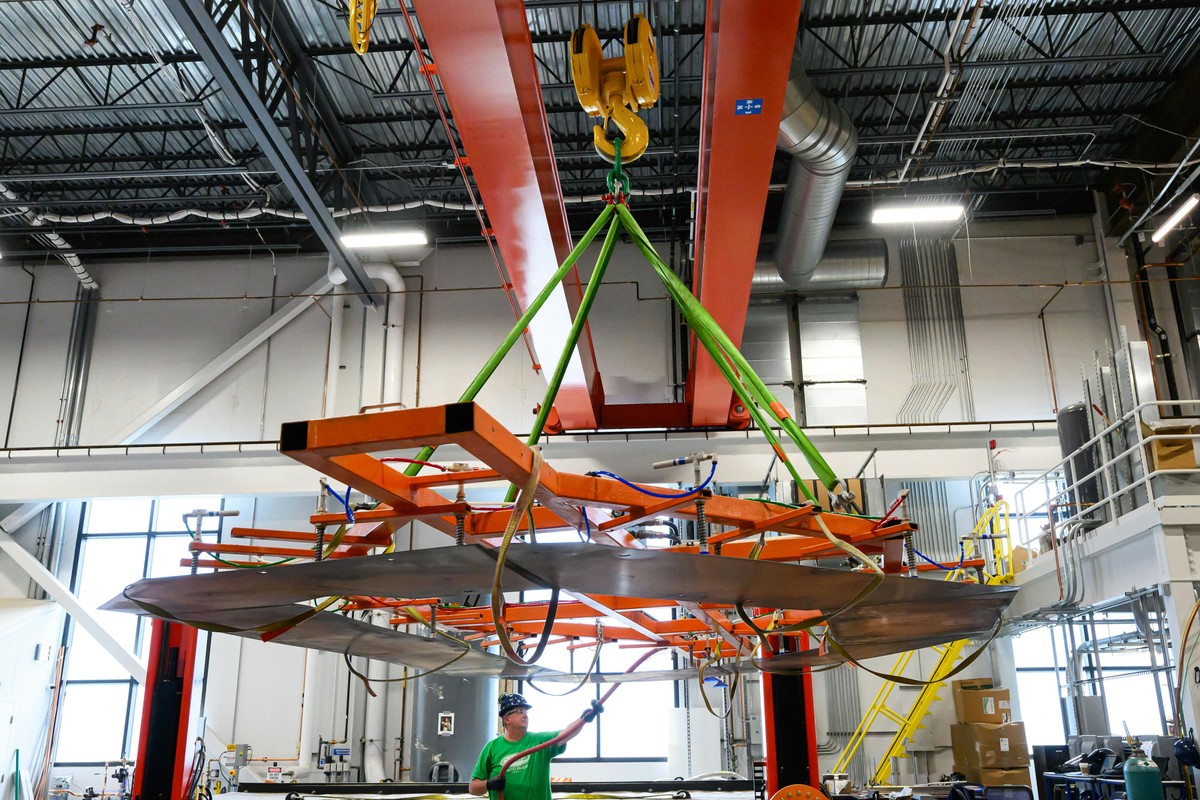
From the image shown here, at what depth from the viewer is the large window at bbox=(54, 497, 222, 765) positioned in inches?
627

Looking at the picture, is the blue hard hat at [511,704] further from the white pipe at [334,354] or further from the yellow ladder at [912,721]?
the white pipe at [334,354]

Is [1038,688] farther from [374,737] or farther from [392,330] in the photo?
[392,330]

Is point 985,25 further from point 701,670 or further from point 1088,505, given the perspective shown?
point 701,670

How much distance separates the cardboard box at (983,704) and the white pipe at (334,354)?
10495mm

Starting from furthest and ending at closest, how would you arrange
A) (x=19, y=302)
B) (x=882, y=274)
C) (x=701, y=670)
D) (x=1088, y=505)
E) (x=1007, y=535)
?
(x=19, y=302)
(x=882, y=274)
(x=1007, y=535)
(x=1088, y=505)
(x=701, y=670)

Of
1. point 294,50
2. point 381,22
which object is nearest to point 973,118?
point 381,22

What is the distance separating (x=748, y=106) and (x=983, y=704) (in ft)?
36.2

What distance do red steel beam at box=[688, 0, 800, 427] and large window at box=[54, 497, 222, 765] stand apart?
12.2 metres

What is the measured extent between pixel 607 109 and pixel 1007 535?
354 inches

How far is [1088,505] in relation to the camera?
34.3 ft

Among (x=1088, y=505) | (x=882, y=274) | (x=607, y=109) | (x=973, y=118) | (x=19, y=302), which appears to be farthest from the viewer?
(x=19, y=302)

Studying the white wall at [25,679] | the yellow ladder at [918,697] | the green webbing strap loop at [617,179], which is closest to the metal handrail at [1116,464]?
the yellow ladder at [918,697]

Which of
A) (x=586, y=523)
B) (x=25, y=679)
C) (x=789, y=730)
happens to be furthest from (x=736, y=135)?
(x=25, y=679)

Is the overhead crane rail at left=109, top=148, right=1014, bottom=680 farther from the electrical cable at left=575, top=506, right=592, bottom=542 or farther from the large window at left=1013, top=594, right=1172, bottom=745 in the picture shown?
the large window at left=1013, top=594, right=1172, bottom=745
